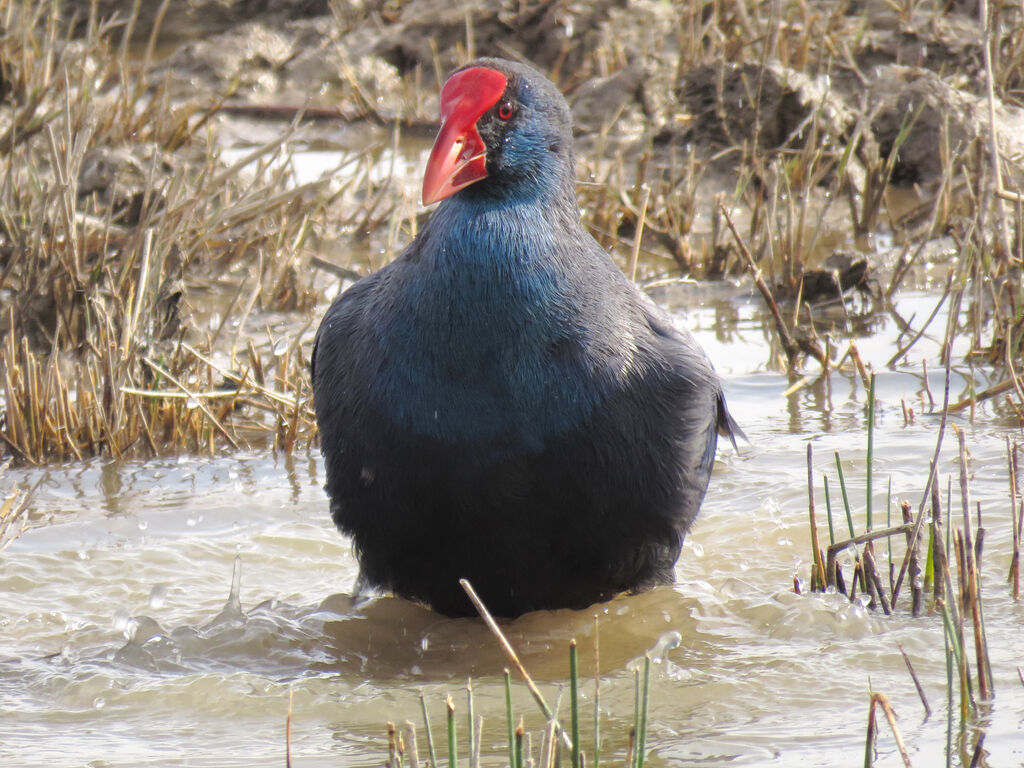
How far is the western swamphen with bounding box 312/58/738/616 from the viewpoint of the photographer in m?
3.35

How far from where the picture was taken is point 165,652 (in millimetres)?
3828

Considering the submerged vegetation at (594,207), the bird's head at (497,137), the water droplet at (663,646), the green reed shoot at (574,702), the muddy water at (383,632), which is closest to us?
the green reed shoot at (574,702)

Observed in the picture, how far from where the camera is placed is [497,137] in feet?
11.4

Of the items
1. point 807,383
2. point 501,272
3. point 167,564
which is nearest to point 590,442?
point 501,272

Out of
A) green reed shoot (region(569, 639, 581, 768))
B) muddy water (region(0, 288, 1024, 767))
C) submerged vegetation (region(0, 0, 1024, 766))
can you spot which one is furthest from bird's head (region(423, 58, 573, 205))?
green reed shoot (region(569, 639, 581, 768))

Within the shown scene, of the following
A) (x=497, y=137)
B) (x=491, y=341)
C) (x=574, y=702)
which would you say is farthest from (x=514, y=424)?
(x=574, y=702)

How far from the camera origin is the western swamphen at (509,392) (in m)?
3.35

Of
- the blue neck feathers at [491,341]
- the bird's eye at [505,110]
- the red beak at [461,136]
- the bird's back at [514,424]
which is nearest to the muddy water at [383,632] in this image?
the bird's back at [514,424]

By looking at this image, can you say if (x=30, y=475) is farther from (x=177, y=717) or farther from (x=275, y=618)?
(x=177, y=717)

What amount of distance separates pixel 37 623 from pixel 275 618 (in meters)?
0.64

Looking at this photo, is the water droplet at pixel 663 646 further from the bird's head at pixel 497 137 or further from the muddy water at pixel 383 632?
the bird's head at pixel 497 137

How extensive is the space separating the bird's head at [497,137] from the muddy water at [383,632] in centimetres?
114

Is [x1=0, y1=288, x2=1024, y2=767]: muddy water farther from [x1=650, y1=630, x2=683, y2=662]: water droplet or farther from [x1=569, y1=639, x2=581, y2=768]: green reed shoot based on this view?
[x1=569, y1=639, x2=581, y2=768]: green reed shoot

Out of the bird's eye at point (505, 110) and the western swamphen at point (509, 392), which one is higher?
the bird's eye at point (505, 110)
